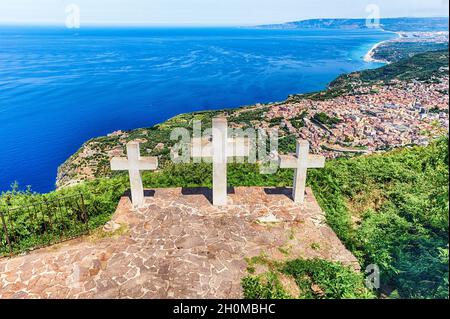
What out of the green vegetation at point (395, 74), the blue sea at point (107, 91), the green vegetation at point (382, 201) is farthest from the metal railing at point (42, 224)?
the green vegetation at point (395, 74)

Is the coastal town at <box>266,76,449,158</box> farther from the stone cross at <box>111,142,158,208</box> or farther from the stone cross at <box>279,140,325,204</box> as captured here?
the stone cross at <box>111,142,158,208</box>

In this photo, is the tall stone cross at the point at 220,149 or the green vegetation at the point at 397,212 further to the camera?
the tall stone cross at the point at 220,149

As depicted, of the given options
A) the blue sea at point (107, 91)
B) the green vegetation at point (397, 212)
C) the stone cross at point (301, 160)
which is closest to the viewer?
the green vegetation at point (397, 212)

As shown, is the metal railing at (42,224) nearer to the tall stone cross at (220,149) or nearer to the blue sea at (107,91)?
Answer: the tall stone cross at (220,149)

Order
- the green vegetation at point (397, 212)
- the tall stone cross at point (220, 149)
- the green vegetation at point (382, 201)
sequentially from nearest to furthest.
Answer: the green vegetation at point (397, 212) → the green vegetation at point (382, 201) → the tall stone cross at point (220, 149)

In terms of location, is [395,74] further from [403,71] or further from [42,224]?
[42,224]

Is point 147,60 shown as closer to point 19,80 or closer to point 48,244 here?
point 19,80

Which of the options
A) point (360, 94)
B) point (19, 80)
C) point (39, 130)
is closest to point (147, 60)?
point (19, 80)
